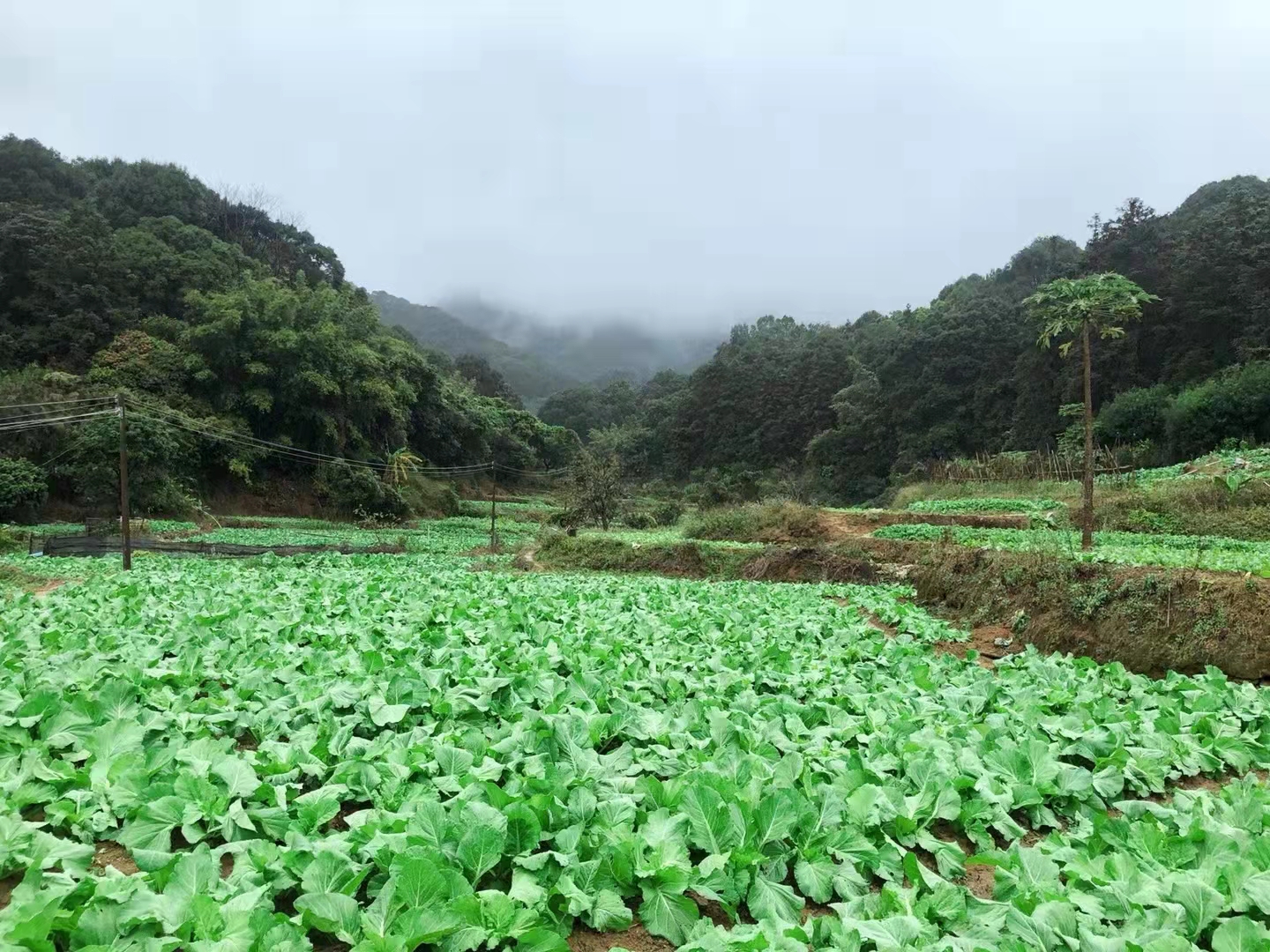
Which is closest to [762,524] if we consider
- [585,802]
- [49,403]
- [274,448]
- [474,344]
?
[585,802]

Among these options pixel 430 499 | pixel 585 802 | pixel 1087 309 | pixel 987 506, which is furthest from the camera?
pixel 430 499

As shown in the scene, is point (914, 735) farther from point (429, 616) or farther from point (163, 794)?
point (429, 616)

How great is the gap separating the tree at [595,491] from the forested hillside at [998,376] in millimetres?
21675

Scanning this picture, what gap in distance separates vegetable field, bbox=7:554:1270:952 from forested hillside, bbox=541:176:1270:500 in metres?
33.4

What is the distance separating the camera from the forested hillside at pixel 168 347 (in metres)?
33.6

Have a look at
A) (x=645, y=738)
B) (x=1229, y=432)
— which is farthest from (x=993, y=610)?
(x=1229, y=432)

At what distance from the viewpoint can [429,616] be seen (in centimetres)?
722

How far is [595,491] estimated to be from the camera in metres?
36.3

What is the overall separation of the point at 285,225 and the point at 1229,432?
68790mm

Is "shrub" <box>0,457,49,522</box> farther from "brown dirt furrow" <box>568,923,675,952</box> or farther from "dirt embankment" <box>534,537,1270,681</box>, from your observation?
"brown dirt furrow" <box>568,923,675,952</box>

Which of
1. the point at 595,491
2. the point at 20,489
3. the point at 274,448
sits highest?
the point at 274,448

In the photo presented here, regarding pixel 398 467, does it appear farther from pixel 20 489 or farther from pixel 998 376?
pixel 998 376

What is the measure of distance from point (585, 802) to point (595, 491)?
1319 inches

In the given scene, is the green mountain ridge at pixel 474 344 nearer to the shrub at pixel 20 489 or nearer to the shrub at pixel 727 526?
the shrub at pixel 20 489
